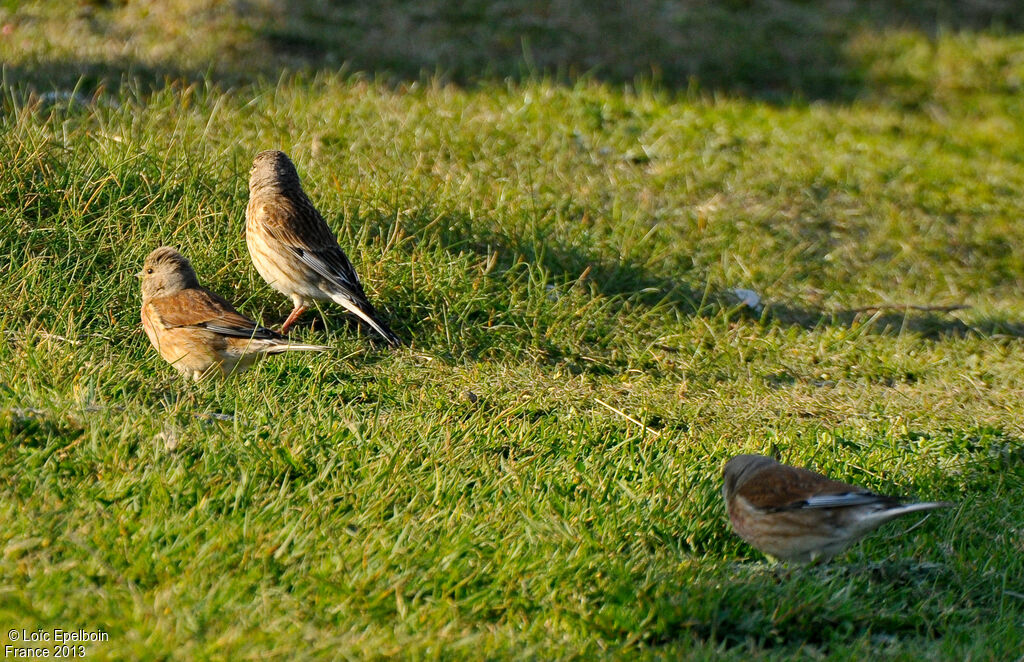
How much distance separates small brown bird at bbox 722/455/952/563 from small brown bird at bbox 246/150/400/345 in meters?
2.39

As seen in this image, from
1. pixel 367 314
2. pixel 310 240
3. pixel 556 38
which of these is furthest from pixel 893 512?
pixel 556 38

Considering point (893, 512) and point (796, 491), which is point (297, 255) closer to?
point (796, 491)

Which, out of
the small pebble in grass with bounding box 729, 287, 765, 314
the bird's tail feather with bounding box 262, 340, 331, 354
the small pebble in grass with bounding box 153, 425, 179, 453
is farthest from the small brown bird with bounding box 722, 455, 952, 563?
the small pebble in grass with bounding box 729, 287, 765, 314

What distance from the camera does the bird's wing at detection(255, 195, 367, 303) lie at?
20.5 feet

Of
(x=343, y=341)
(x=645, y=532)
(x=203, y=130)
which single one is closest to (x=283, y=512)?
(x=645, y=532)

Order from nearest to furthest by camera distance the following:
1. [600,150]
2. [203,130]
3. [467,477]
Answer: [467,477]
[203,130]
[600,150]

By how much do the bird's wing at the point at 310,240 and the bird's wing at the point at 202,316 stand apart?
2.01 ft

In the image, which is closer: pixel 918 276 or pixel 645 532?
pixel 645 532

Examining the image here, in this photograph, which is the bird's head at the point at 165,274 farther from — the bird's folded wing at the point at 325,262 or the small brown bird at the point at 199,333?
the bird's folded wing at the point at 325,262

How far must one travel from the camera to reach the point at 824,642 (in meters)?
4.10

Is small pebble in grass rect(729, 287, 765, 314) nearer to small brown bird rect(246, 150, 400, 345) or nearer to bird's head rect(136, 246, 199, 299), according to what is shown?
small brown bird rect(246, 150, 400, 345)

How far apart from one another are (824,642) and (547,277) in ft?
11.6

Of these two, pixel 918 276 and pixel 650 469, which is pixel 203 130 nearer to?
pixel 650 469

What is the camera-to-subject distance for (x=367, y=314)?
6254 millimetres
